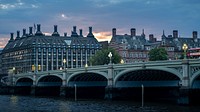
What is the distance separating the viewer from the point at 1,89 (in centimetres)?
12038

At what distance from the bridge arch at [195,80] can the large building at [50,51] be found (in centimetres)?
10474

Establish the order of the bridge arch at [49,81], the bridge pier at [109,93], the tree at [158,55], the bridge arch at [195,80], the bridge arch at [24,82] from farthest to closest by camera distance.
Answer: the bridge arch at [24,82] → the tree at [158,55] → the bridge arch at [49,81] → the bridge pier at [109,93] → the bridge arch at [195,80]

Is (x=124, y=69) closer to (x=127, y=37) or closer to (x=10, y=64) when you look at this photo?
(x=127, y=37)

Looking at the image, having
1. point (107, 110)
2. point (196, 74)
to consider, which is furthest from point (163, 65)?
point (107, 110)

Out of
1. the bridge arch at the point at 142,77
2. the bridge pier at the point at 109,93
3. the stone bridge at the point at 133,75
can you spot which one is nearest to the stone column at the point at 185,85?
the stone bridge at the point at 133,75

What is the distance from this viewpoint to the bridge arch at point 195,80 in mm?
57956

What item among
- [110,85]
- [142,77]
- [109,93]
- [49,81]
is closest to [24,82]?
[49,81]

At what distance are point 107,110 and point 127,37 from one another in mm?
91120

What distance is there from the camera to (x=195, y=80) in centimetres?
6097

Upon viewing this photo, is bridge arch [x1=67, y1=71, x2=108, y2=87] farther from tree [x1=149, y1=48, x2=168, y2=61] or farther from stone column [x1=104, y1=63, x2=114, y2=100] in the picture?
tree [x1=149, y1=48, x2=168, y2=61]

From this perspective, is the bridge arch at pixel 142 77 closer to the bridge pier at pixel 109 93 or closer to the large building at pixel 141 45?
the bridge pier at pixel 109 93

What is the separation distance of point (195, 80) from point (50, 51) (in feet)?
368

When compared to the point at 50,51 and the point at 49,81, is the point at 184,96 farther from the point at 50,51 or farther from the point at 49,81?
the point at 50,51

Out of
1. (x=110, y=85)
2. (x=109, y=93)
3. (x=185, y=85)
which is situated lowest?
(x=109, y=93)
